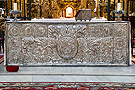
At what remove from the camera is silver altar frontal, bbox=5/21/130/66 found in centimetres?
344

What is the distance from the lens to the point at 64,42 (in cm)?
345

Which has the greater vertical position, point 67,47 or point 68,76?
point 67,47

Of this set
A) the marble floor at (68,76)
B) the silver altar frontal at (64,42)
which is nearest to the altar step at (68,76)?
the marble floor at (68,76)

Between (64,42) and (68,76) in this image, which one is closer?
(68,76)

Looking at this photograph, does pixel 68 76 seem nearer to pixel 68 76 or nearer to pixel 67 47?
pixel 68 76

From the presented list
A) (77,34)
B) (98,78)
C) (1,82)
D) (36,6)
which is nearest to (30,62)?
(1,82)

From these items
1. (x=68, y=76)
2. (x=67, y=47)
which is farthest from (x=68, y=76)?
(x=67, y=47)

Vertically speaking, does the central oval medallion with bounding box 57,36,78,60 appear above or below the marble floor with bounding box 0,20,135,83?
above

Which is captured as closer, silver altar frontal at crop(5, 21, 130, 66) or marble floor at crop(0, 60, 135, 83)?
marble floor at crop(0, 60, 135, 83)

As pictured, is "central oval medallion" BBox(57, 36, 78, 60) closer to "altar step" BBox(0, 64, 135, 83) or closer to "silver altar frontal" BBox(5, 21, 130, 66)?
"silver altar frontal" BBox(5, 21, 130, 66)

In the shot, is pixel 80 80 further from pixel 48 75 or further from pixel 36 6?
pixel 36 6

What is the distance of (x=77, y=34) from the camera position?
3.45 metres

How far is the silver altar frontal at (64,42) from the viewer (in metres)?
3.44

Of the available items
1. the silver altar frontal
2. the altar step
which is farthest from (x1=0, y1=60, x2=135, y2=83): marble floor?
the silver altar frontal
